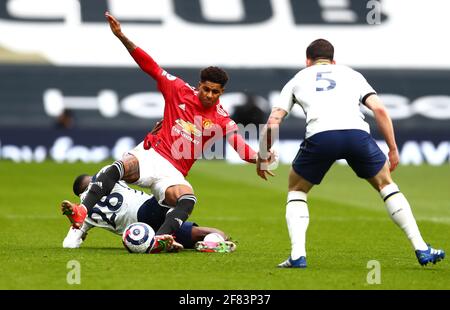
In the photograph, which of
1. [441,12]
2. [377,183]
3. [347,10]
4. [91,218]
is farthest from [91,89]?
[377,183]

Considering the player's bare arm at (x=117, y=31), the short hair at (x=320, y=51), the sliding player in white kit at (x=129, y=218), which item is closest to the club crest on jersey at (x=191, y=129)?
the sliding player in white kit at (x=129, y=218)

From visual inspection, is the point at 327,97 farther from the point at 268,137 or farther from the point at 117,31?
the point at 117,31

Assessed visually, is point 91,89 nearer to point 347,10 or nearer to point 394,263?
point 347,10

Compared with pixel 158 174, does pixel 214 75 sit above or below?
above

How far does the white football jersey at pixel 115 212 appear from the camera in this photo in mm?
11664

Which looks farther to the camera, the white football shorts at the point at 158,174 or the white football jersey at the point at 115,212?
the white football jersey at the point at 115,212

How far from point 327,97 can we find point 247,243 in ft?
11.3

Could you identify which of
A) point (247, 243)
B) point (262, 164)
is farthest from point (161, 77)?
A: point (247, 243)

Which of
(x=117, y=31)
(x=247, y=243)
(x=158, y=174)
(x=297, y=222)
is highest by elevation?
(x=117, y=31)

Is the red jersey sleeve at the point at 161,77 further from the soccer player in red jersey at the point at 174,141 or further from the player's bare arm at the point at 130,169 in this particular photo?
the player's bare arm at the point at 130,169

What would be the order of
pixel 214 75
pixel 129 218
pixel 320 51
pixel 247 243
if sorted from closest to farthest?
pixel 320 51 < pixel 214 75 < pixel 129 218 < pixel 247 243

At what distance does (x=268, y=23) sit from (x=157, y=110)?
21.3ft

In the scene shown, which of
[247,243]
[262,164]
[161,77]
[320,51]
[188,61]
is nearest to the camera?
[320,51]

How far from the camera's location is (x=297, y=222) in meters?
9.95
